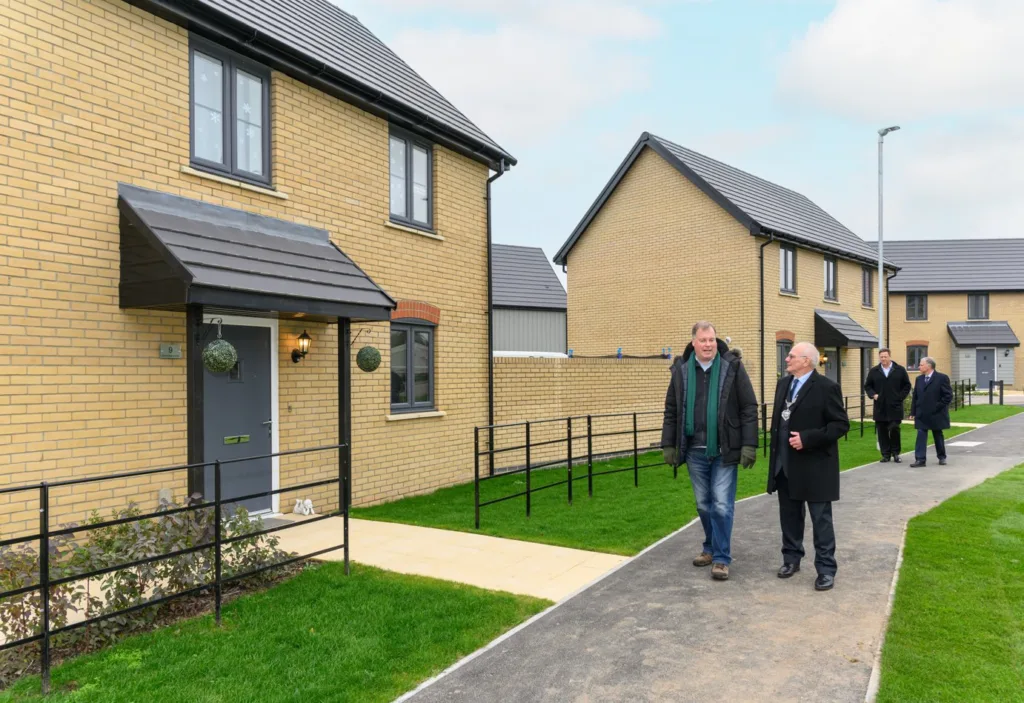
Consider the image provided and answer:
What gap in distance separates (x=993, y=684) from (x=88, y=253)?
728cm

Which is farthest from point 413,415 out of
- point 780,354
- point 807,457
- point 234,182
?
point 780,354

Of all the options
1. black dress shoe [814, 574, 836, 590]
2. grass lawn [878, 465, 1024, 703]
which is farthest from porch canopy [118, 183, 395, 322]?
grass lawn [878, 465, 1024, 703]

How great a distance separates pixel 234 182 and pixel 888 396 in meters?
10.6

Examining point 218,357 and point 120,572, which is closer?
point 120,572

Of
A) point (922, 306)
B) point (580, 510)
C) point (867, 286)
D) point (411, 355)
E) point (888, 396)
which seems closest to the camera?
point (580, 510)

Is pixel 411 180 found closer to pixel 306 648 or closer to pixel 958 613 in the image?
pixel 306 648

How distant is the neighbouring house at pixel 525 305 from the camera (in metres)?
35.1

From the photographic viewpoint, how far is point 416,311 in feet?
34.2

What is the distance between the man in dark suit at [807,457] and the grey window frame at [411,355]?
562cm

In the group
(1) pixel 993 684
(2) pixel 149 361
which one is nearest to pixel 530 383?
(2) pixel 149 361

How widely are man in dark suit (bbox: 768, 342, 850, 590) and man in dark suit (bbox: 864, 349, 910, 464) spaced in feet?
22.8

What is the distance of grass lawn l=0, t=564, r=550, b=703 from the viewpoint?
399 centimetres

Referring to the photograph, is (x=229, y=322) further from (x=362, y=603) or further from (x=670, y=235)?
(x=670, y=235)

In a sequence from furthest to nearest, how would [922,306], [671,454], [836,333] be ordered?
1. [922,306]
2. [836,333]
3. [671,454]
